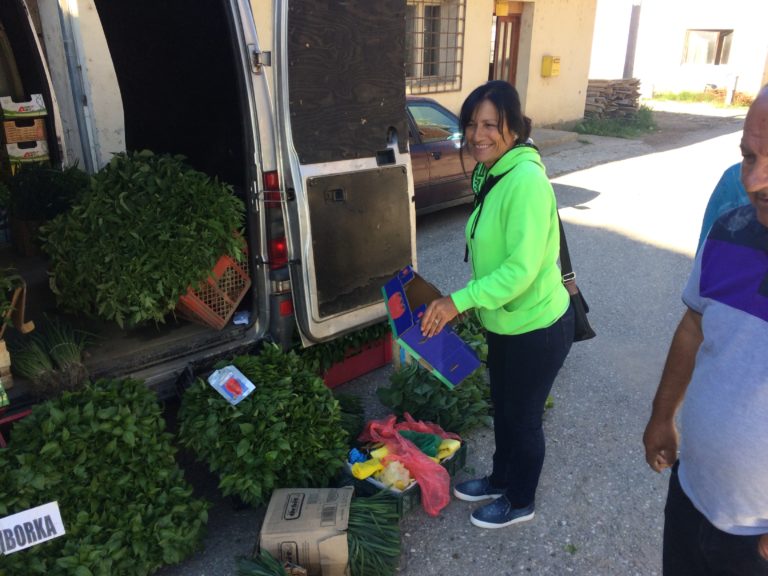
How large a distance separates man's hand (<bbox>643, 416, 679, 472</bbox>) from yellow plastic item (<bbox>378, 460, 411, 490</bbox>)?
3.98 feet

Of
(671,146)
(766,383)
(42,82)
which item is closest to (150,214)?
(42,82)

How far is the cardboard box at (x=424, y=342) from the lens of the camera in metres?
2.50

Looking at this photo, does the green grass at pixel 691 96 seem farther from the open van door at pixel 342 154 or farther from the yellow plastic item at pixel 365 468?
the yellow plastic item at pixel 365 468

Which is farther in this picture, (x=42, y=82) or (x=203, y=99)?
(x=42, y=82)

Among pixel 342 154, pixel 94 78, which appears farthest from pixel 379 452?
pixel 94 78

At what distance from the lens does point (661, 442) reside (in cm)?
191

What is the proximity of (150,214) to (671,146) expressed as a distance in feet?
43.9

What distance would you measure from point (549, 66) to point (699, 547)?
14.3 m

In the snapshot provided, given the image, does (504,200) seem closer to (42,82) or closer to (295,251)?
(295,251)

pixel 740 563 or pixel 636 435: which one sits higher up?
pixel 740 563

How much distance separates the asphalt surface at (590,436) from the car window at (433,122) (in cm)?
106

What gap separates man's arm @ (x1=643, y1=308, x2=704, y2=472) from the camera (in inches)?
70.3

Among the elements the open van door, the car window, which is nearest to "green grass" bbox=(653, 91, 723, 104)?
the car window

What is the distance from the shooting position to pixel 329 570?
97.2 inches
